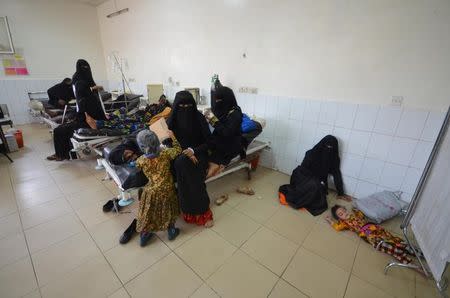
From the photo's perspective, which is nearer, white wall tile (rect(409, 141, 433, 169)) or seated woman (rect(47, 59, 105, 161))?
white wall tile (rect(409, 141, 433, 169))

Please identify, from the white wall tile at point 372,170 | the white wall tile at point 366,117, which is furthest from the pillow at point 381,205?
the white wall tile at point 366,117

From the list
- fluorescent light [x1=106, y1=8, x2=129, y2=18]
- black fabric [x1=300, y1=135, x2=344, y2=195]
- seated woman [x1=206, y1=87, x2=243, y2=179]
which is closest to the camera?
→ seated woman [x1=206, y1=87, x2=243, y2=179]

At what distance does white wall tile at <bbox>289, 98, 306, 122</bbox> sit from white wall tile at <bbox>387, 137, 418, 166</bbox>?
3.31ft

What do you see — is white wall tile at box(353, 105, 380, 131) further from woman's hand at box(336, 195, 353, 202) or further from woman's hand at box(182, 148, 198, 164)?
woman's hand at box(182, 148, 198, 164)

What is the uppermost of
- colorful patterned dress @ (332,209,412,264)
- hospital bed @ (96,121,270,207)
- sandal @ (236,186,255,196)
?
hospital bed @ (96,121,270,207)

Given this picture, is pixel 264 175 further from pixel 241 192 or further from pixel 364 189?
pixel 364 189

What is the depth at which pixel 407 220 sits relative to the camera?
1.67 metres

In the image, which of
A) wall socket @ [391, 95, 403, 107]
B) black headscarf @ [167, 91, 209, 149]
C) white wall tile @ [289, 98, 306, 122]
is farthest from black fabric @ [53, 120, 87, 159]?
wall socket @ [391, 95, 403, 107]

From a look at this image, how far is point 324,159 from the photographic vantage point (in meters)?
2.46

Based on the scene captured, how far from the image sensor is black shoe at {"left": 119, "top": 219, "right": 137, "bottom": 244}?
1.79 metres

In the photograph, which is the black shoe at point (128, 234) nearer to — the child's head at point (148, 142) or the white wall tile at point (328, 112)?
the child's head at point (148, 142)

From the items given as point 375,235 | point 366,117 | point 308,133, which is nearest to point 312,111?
point 308,133

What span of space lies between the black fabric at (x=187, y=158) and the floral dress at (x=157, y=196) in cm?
9

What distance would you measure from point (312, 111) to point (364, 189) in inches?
42.7
